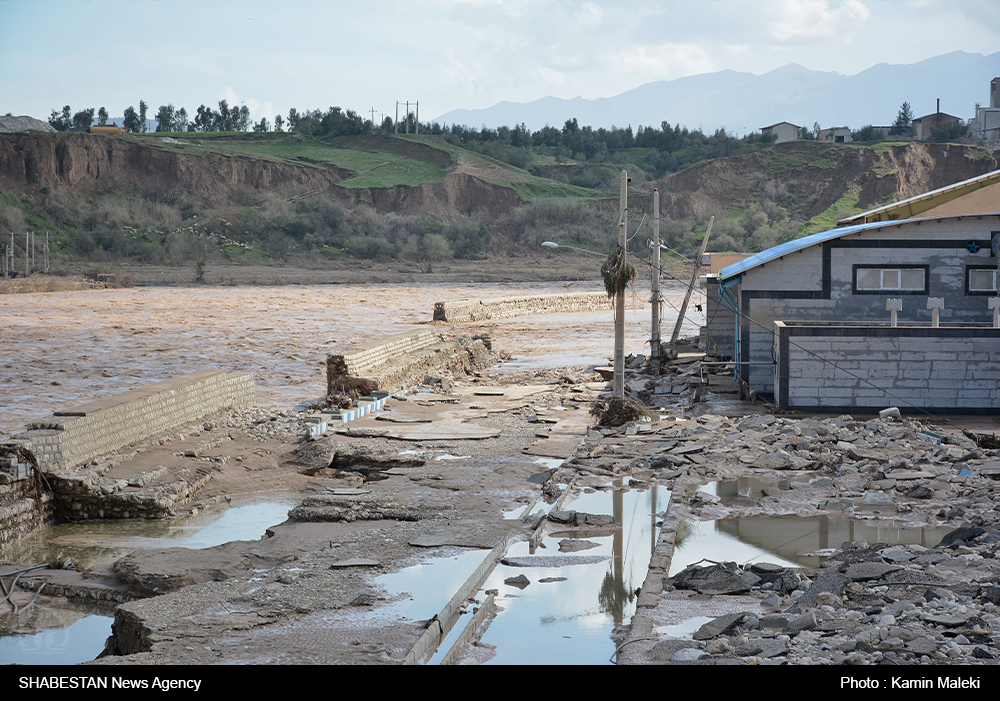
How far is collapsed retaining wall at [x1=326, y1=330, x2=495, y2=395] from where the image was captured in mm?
22062

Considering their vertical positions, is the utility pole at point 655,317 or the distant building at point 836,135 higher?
the distant building at point 836,135

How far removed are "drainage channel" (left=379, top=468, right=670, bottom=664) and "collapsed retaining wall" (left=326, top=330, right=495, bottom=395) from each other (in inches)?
477

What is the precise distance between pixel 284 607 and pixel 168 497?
605cm

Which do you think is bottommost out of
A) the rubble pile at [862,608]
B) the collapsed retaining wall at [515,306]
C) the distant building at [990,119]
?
the rubble pile at [862,608]

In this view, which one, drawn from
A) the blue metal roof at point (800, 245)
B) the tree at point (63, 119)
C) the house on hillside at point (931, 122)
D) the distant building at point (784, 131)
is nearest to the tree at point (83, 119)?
the tree at point (63, 119)

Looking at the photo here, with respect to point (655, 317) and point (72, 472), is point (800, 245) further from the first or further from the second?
point (72, 472)

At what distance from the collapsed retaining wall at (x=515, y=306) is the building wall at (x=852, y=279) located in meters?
24.9

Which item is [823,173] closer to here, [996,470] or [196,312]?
[196,312]

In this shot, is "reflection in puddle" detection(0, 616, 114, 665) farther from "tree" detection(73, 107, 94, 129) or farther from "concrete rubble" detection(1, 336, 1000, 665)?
"tree" detection(73, 107, 94, 129)

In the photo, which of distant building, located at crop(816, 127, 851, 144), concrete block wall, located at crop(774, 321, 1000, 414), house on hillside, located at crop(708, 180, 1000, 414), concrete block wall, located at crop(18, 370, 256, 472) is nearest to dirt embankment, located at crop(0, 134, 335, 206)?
distant building, located at crop(816, 127, 851, 144)

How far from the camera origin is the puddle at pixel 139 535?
11.3 m

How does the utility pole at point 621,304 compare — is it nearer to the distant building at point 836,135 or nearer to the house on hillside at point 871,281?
the house on hillside at point 871,281

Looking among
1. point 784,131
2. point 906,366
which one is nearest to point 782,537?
point 906,366

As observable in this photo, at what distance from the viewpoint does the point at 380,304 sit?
53.7 meters
